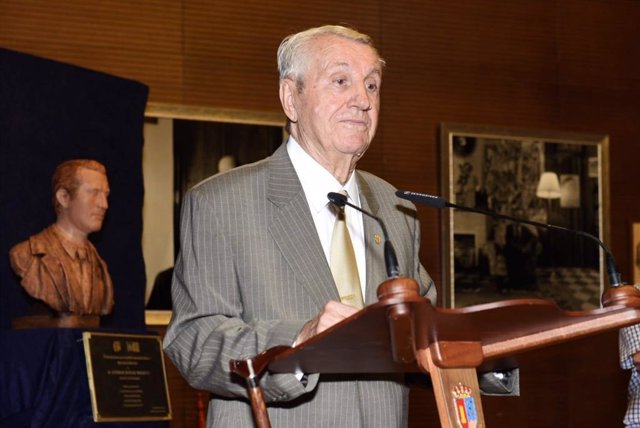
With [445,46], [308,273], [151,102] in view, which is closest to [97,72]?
[151,102]

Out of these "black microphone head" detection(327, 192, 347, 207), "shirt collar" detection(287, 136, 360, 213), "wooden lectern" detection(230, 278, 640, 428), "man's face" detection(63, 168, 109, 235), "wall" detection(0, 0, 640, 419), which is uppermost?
"wall" detection(0, 0, 640, 419)

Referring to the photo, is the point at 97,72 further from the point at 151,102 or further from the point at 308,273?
the point at 308,273

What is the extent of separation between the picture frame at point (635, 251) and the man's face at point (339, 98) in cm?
680

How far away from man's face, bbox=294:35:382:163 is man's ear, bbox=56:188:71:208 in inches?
154

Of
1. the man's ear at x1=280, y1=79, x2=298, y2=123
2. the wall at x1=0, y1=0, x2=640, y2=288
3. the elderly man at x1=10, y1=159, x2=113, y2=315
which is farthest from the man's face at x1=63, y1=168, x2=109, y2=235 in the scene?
the man's ear at x1=280, y1=79, x2=298, y2=123

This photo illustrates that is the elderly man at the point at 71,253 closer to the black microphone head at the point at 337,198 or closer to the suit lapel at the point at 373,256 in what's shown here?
the suit lapel at the point at 373,256

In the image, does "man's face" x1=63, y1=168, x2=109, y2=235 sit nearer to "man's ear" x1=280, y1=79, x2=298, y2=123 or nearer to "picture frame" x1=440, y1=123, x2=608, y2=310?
"picture frame" x1=440, y1=123, x2=608, y2=310

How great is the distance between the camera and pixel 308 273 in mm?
3176

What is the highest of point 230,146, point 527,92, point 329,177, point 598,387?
point 527,92

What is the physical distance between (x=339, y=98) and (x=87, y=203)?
4017 millimetres

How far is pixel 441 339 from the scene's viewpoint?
2447 mm

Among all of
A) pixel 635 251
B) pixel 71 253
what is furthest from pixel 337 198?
pixel 635 251

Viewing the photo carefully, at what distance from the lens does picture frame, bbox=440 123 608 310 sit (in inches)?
364

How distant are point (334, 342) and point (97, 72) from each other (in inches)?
227
